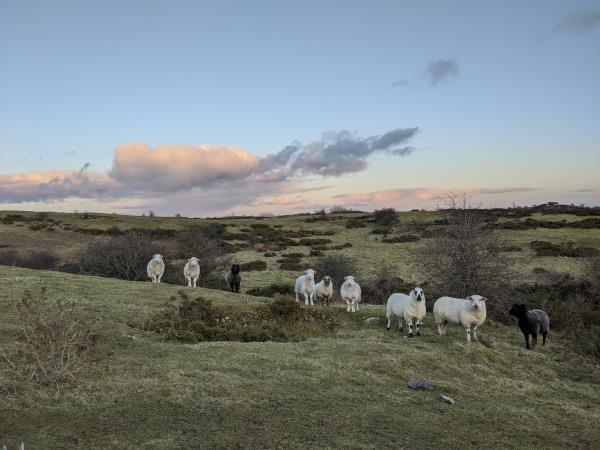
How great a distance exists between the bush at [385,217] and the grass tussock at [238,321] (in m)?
51.5

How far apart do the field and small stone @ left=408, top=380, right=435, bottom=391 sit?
0.27m

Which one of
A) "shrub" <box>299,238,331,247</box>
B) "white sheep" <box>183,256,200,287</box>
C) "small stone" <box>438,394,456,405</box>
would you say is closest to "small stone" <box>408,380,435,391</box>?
"small stone" <box>438,394,456,405</box>

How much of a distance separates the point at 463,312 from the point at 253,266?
2664 cm

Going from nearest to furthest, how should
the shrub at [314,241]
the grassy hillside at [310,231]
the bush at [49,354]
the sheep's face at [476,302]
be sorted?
the bush at [49,354]
the sheep's face at [476,302]
the grassy hillside at [310,231]
the shrub at [314,241]

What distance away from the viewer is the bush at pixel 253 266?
40.9 m

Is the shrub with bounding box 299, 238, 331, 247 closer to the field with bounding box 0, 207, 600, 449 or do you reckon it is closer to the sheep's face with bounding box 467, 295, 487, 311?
the field with bounding box 0, 207, 600, 449

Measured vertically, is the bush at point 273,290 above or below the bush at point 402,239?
below

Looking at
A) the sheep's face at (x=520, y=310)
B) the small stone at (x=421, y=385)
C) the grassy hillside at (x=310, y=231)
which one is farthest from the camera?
the grassy hillside at (x=310, y=231)

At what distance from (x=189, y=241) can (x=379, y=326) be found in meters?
19.4

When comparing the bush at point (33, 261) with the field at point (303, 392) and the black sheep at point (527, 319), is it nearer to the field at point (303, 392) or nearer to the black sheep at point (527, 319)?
the field at point (303, 392)

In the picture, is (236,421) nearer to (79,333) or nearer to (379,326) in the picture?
(79,333)

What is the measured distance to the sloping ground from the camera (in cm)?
837

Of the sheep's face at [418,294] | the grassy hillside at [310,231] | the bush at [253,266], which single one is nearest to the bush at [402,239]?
the grassy hillside at [310,231]

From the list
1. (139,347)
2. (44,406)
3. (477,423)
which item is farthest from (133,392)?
(477,423)
